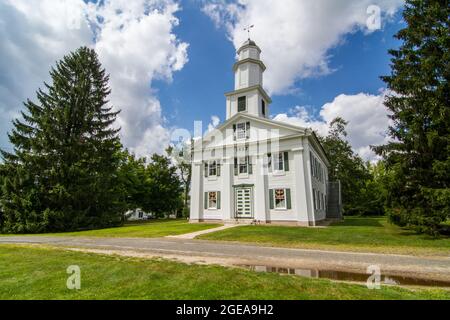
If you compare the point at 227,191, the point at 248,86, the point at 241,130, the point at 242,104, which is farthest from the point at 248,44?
Answer: the point at 227,191

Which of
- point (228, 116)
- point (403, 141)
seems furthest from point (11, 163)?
point (403, 141)

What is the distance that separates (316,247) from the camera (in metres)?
10.1

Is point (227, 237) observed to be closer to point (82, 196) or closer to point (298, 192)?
point (298, 192)

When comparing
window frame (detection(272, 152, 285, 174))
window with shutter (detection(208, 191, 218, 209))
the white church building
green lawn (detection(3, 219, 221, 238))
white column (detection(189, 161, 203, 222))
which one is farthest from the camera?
white column (detection(189, 161, 203, 222))

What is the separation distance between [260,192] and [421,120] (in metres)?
11.4

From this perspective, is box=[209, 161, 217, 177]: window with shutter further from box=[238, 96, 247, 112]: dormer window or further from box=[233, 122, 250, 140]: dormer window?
box=[238, 96, 247, 112]: dormer window

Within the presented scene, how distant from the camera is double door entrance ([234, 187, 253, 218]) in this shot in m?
20.5

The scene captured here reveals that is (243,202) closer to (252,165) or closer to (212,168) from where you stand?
(252,165)

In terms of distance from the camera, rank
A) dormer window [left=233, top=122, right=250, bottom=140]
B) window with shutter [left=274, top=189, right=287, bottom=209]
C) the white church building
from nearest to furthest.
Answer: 1. the white church building
2. window with shutter [left=274, top=189, right=287, bottom=209]
3. dormer window [left=233, top=122, right=250, bottom=140]

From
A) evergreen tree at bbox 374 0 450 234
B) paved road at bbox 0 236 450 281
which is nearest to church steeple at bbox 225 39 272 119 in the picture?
evergreen tree at bbox 374 0 450 234

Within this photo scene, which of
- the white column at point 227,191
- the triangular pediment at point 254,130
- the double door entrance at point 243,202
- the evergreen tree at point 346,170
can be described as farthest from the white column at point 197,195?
the evergreen tree at point 346,170

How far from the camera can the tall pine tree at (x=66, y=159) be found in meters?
22.6

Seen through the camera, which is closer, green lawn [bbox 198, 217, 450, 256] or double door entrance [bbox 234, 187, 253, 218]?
green lawn [bbox 198, 217, 450, 256]

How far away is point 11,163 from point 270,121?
80.8 ft
